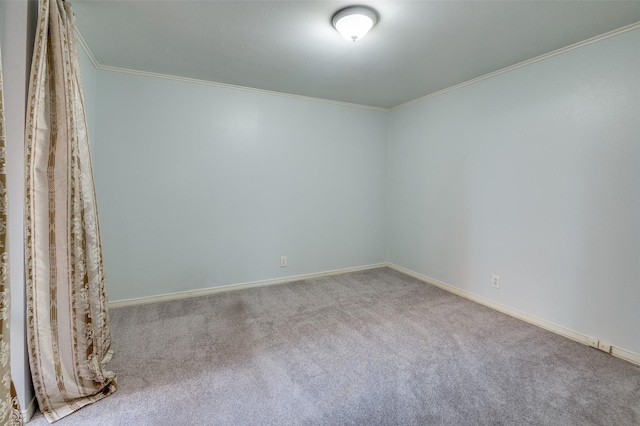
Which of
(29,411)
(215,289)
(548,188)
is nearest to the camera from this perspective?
(29,411)

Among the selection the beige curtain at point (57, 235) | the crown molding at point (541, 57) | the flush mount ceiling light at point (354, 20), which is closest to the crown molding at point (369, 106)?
the crown molding at point (541, 57)

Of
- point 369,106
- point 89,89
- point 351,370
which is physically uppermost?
point 369,106

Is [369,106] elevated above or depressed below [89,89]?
above

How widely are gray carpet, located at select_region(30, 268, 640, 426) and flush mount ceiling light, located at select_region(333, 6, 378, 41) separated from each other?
224cm

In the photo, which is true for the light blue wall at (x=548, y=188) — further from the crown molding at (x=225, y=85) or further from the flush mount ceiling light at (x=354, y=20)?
the flush mount ceiling light at (x=354, y=20)

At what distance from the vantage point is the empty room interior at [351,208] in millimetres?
1745

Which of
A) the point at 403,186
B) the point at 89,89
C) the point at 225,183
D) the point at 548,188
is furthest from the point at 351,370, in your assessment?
the point at 89,89

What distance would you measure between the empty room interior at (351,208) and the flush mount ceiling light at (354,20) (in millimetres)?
27

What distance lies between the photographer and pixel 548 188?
2.55 m

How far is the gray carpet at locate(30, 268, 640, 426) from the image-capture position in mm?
1607

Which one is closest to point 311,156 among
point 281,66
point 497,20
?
point 281,66

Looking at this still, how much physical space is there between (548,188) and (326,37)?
2.21 metres

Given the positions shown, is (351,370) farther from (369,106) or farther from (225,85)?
(369,106)

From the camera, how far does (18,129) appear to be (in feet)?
4.93
